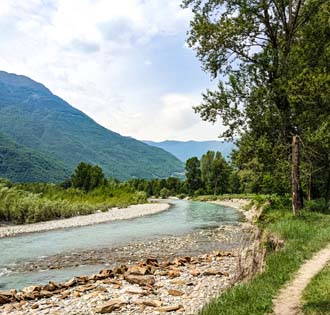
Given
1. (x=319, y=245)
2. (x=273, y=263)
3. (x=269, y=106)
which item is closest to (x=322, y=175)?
(x=269, y=106)

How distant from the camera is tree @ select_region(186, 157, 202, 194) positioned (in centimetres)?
11169

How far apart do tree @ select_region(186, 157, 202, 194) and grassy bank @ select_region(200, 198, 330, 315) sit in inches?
3723

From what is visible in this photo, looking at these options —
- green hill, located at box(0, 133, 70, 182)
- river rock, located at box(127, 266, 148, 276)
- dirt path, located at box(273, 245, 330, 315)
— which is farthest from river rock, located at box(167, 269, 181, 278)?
green hill, located at box(0, 133, 70, 182)

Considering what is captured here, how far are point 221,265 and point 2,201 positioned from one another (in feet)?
84.6

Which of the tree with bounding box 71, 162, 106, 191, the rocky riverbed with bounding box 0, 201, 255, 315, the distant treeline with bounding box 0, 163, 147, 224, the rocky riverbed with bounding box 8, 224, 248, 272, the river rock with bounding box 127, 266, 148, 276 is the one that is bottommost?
the rocky riverbed with bounding box 8, 224, 248, 272

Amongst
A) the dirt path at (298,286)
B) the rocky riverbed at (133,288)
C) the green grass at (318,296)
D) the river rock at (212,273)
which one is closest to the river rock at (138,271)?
the rocky riverbed at (133,288)

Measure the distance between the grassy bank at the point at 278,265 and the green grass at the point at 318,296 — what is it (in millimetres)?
598

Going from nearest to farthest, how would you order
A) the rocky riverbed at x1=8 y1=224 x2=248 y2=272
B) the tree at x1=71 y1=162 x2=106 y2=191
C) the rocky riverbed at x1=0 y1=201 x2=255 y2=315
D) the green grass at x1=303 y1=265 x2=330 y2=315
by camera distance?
Result: the green grass at x1=303 y1=265 x2=330 y2=315
the rocky riverbed at x1=0 y1=201 x2=255 y2=315
the rocky riverbed at x1=8 y1=224 x2=248 y2=272
the tree at x1=71 y1=162 x2=106 y2=191

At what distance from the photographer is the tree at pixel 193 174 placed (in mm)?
111688

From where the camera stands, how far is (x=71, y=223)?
36.1 m

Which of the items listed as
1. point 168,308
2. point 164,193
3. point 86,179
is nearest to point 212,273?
point 168,308

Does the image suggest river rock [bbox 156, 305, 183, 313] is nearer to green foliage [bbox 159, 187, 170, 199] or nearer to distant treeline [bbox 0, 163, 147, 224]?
distant treeline [bbox 0, 163, 147, 224]

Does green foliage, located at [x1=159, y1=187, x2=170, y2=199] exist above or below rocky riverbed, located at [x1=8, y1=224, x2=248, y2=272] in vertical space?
above

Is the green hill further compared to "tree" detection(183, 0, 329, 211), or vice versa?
the green hill
